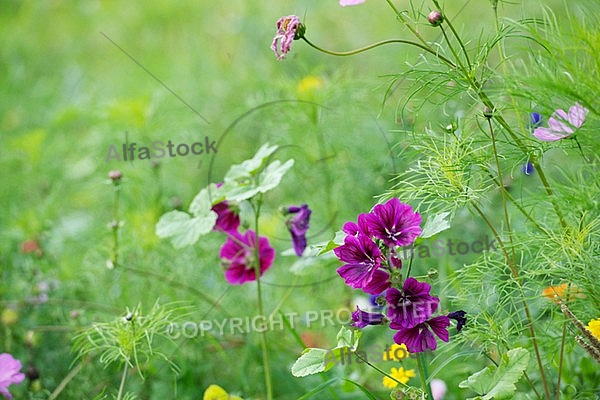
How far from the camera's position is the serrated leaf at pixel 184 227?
1142mm

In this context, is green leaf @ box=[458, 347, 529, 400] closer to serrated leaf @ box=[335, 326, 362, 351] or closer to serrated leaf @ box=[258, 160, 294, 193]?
serrated leaf @ box=[335, 326, 362, 351]

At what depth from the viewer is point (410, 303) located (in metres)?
0.92

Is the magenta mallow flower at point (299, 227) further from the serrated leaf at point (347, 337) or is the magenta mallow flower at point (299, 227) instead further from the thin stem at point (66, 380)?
the thin stem at point (66, 380)

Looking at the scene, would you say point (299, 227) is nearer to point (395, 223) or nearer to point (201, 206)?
point (201, 206)

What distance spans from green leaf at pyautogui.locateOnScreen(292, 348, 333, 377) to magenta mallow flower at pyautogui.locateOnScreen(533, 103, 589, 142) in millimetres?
355

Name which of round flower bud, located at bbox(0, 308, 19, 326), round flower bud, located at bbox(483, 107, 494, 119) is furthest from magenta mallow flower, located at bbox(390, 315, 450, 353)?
round flower bud, located at bbox(0, 308, 19, 326)

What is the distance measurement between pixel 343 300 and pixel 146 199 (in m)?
0.53

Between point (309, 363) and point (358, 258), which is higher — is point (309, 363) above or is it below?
below

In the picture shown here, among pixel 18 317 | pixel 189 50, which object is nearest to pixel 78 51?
pixel 189 50

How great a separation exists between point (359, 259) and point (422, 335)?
11cm

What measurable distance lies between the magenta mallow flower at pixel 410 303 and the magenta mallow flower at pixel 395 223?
0.05 metres

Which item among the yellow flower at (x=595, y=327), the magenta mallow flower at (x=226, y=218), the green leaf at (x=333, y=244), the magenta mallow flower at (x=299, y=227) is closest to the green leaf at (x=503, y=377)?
the yellow flower at (x=595, y=327)

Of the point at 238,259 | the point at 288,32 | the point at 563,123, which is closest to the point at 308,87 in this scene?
the point at 238,259

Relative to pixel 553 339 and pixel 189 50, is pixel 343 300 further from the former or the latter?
pixel 189 50
